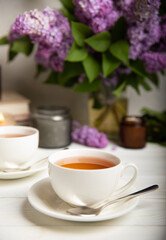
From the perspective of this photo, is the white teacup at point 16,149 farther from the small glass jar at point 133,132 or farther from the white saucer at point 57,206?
the small glass jar at point 133,132

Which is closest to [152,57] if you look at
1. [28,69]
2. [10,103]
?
[10,103]

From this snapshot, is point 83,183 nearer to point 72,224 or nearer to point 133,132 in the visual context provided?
point 72,224

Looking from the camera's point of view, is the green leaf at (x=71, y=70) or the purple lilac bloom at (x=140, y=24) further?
the green leaf at (x=71, y=70)

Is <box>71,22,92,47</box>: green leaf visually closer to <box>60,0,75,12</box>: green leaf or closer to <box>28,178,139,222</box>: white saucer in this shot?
<box>60,0,75,12</box>: green leaf

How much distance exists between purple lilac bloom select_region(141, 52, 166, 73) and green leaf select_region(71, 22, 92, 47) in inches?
7.0

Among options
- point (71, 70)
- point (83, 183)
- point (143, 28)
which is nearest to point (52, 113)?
point (71, 70)

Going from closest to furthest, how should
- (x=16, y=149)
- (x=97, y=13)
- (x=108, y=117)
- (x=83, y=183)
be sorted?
(x=83, y=183)
(x=16, y=149)
(x=97, y=13)
(x=108, y=117)

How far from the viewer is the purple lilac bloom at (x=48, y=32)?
2.76 ft

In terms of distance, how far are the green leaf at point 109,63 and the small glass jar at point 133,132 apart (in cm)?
17

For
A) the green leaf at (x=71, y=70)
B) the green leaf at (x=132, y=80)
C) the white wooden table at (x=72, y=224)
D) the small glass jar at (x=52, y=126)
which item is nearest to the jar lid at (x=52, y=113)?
the small glass jar at (x=52, y=126)

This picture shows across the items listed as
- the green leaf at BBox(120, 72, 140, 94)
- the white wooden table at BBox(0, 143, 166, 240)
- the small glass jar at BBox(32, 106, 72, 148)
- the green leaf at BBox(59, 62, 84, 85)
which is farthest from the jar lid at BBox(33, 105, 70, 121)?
the white wooden table at BBox(0, 143, 166, 240)

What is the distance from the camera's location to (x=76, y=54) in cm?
89

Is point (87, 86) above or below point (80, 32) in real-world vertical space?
below

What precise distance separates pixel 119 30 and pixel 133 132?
0.99 feet
